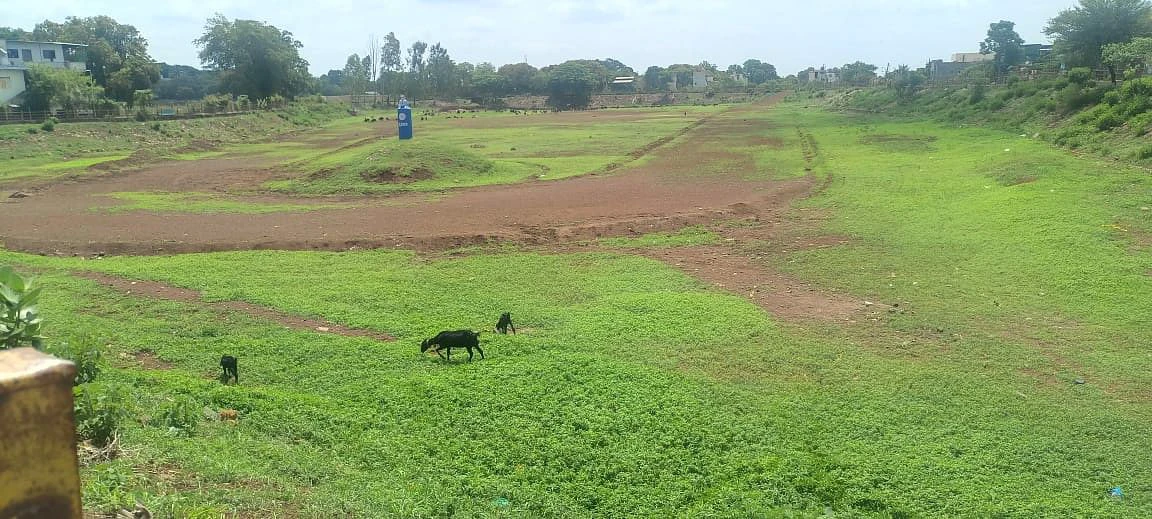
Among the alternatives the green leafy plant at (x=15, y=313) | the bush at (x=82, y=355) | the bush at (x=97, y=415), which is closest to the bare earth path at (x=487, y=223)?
the bush at (x=82, y=355)

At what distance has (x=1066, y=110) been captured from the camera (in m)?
30.0

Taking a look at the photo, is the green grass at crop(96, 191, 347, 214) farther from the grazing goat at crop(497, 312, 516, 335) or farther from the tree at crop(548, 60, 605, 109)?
the tree at crop(548, 60, 605, 109)

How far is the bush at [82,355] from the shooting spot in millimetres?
7047

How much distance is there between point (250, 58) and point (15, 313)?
72669 millimetres

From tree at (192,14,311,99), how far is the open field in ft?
176

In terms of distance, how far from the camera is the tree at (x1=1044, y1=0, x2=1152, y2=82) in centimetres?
3606

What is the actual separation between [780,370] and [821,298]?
11.1 feet

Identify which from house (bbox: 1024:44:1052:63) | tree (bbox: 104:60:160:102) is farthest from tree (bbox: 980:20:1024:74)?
tree (bbox: 104:60:160:102)

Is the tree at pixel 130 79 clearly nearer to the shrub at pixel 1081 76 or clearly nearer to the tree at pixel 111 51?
the tree at pixel 111 51

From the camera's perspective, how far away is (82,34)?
248ft

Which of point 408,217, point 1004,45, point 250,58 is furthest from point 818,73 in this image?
point 408,217

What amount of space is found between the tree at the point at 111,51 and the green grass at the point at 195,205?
5183 centimetres

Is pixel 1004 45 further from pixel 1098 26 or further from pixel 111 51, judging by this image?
pixel 111 51

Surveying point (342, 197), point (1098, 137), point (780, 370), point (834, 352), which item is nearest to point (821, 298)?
point (834, 352)
